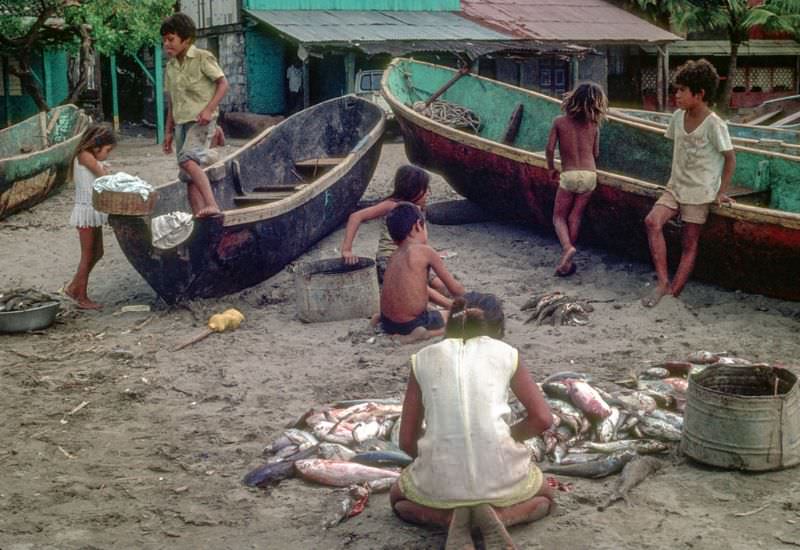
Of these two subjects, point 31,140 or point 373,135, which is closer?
point 373,135

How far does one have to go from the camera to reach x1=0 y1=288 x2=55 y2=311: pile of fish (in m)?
7.50

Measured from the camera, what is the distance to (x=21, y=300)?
25.0 feet

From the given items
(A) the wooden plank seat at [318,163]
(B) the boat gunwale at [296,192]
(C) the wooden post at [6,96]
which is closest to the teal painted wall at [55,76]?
(C) the wooden post at [6,96]

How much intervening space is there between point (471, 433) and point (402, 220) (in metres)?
2.97

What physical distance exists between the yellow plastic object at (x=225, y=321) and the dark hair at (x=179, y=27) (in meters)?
2.30

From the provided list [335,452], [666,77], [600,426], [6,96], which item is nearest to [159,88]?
[6,96]

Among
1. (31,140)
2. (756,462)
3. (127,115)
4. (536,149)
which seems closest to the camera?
(756,462)

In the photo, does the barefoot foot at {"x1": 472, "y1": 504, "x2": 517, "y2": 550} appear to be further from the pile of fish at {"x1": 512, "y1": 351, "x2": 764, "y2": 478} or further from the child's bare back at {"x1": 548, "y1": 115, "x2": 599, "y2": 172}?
the child's bare back at {"x1": 548, "y1": 115, "x2": 599, "y2": 172}

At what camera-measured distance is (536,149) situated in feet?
35.5

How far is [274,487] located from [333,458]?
32 cm

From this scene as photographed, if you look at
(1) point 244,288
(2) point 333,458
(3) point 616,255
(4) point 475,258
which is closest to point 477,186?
(4) point 475,258

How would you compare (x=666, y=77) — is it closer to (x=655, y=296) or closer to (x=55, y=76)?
(x=55, y=76)

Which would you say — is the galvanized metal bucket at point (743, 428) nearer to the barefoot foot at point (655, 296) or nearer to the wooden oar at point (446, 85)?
the barefoot foot at point (655, 296)

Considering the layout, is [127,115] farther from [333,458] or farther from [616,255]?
[333,458]
